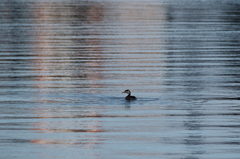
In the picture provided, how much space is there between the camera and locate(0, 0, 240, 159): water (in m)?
10.7

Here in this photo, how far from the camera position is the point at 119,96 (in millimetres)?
15227

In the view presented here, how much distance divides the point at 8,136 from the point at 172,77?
7455 millimetres

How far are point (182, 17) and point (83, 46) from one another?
1813 centimetres

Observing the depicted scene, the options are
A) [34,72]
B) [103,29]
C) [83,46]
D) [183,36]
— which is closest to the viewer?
[34,72]

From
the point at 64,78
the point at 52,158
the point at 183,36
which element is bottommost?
the point at 52,158

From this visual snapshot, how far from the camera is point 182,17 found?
43.4 m

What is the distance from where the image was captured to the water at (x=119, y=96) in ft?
35.1

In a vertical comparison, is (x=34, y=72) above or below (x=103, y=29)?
below

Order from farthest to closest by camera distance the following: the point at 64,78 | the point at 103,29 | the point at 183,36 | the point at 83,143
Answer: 1. the point at 103,29
2. the point at 183,36
3. the point at 64,78
4. the point at 83,143

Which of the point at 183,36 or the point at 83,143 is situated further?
the point at 183,36

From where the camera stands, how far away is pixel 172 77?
17953mm

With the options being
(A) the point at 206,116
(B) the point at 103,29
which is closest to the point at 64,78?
(A) the point at 206,116

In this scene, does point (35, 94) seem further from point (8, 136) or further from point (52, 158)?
point (52, 158)

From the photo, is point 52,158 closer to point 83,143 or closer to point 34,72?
point 83,143
